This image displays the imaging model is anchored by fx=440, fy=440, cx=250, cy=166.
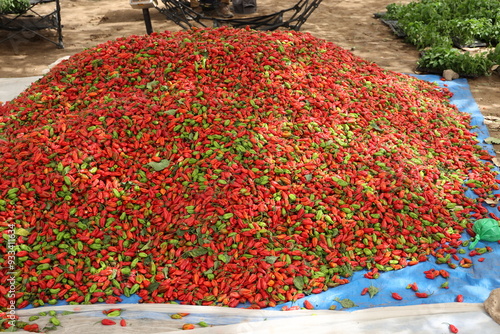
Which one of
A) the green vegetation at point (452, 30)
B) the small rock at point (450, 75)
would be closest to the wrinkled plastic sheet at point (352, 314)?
the small rock at point (450, 75)

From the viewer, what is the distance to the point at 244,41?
354 cm

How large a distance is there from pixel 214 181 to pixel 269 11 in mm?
6310

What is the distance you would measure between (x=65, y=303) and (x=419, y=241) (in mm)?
2024

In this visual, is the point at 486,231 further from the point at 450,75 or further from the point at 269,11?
the point at 269,11

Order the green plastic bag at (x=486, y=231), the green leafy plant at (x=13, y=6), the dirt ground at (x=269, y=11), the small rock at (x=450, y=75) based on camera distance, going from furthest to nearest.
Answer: the green leafy plant at (x=13, y=6), the dirt ground at (x=269, y=11), the small rock at (x=450, y=75), the green plastic bag at (x=486, y=231)

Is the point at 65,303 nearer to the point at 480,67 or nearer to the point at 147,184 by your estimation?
the point at 147,184

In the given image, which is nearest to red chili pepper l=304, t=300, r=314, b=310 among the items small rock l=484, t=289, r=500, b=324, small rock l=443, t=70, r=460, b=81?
small rock l=484, t=289, r=500, b=324

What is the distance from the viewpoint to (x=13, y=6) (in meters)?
6.16

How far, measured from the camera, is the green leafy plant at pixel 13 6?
6.07 meters

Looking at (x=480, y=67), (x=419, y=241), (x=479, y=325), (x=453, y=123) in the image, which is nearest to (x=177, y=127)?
A: (x=419, y=241)

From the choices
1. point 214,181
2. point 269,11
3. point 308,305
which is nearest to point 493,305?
point 308,305

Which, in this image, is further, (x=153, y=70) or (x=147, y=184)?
(x=153, y=70)

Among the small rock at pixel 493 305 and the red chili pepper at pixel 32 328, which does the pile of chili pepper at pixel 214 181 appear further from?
the small rock at pixel 493 305

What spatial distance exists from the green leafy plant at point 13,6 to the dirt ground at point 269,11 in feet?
1.47
